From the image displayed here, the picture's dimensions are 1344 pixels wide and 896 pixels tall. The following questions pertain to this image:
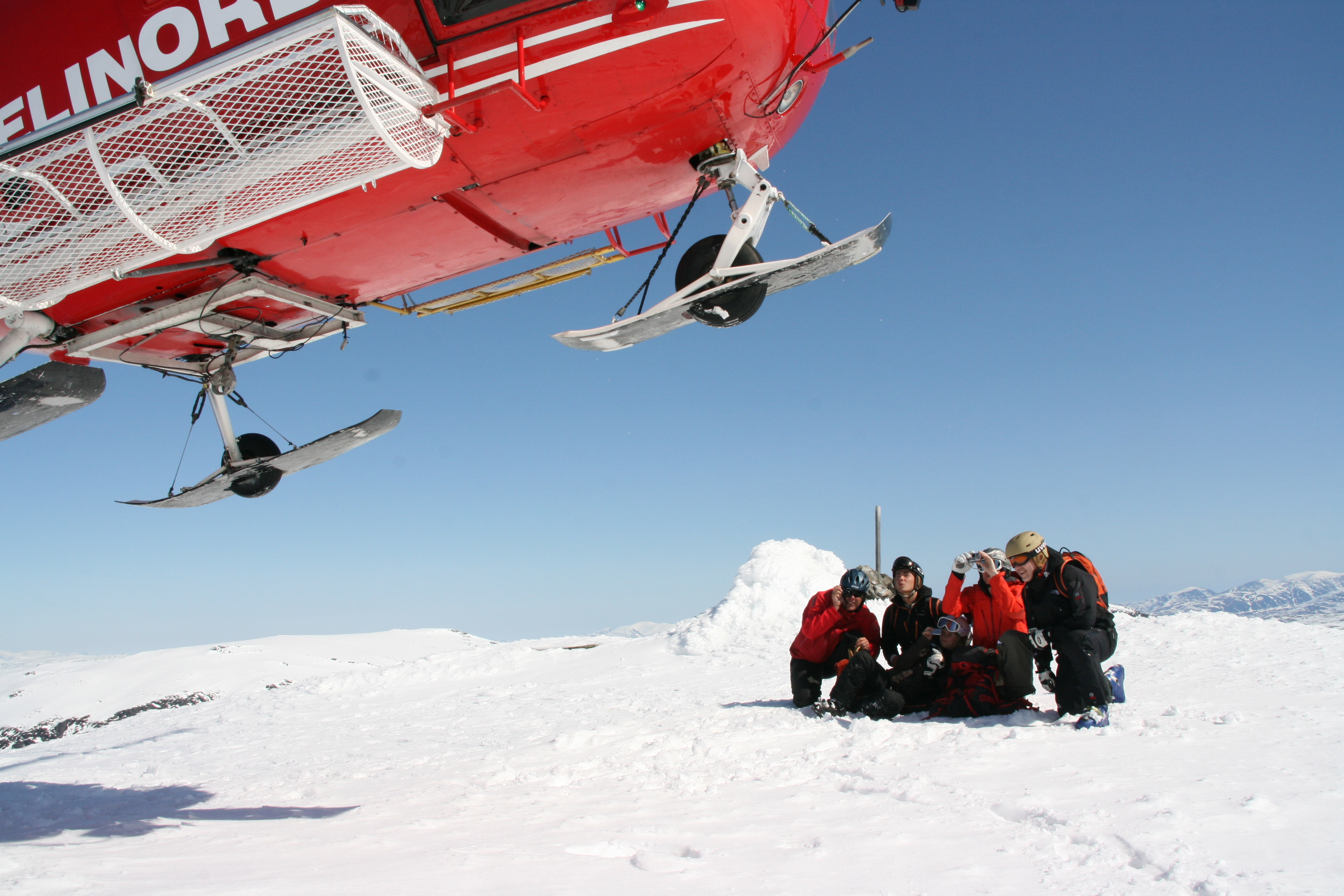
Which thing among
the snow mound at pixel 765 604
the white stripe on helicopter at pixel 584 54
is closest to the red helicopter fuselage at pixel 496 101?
the white stripe on helicopter at pixel 584 54

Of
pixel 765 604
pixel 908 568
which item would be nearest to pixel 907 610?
pixel 908 568

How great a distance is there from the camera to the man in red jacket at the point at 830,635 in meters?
5.08

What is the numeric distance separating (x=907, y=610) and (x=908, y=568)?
284 millimetres

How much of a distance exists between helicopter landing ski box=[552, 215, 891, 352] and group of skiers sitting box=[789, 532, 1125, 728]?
1987mm

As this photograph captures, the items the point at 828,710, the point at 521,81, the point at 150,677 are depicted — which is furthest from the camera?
the point at 150,677

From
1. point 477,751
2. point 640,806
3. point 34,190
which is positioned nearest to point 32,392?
point 34,190

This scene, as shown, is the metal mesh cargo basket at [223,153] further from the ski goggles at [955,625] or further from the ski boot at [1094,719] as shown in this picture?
the ski boot at [1094,719]

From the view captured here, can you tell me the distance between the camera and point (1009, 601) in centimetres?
453

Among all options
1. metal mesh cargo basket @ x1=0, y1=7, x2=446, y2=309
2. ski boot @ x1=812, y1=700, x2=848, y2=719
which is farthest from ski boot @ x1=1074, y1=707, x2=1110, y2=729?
metal mesh cargo basket @ x1=0, y1=7, x2=446, y2=309

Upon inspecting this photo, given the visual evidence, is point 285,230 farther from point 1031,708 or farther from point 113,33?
point 1031,708

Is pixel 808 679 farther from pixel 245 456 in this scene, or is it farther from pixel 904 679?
pixel 245 456

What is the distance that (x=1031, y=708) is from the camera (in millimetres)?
4281

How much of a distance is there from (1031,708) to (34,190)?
569 cm

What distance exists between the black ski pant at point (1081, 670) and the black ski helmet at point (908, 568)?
0.97 meters
